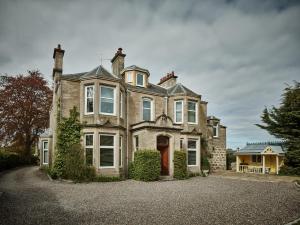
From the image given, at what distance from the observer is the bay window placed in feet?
58.1

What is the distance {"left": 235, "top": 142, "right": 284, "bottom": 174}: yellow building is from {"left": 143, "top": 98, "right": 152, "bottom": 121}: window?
13206 millimetres

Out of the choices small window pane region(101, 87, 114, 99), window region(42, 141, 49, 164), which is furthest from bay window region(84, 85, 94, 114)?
window region(42, 141, 49, 164)

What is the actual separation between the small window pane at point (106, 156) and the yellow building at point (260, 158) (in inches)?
661

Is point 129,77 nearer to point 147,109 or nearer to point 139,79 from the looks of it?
point 139,79

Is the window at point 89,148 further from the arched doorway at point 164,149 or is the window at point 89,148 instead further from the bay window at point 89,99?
the arched doorway at point 164,149

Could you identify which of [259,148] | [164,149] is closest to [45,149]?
[164,149]

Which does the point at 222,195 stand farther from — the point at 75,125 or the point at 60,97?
the point at 60,97

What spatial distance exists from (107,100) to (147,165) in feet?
19.2

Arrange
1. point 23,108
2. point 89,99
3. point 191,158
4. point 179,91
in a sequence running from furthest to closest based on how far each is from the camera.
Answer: point 23,108
point 179,91
point 191,158
point 89,99

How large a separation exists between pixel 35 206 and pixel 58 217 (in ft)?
6.67

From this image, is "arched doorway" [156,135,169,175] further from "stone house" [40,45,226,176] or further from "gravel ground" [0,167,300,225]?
"gravel ground" [0,167,300,225]

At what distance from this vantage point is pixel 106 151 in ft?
56.7

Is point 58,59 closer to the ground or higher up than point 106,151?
higher up

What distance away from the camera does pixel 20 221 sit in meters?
7.06
